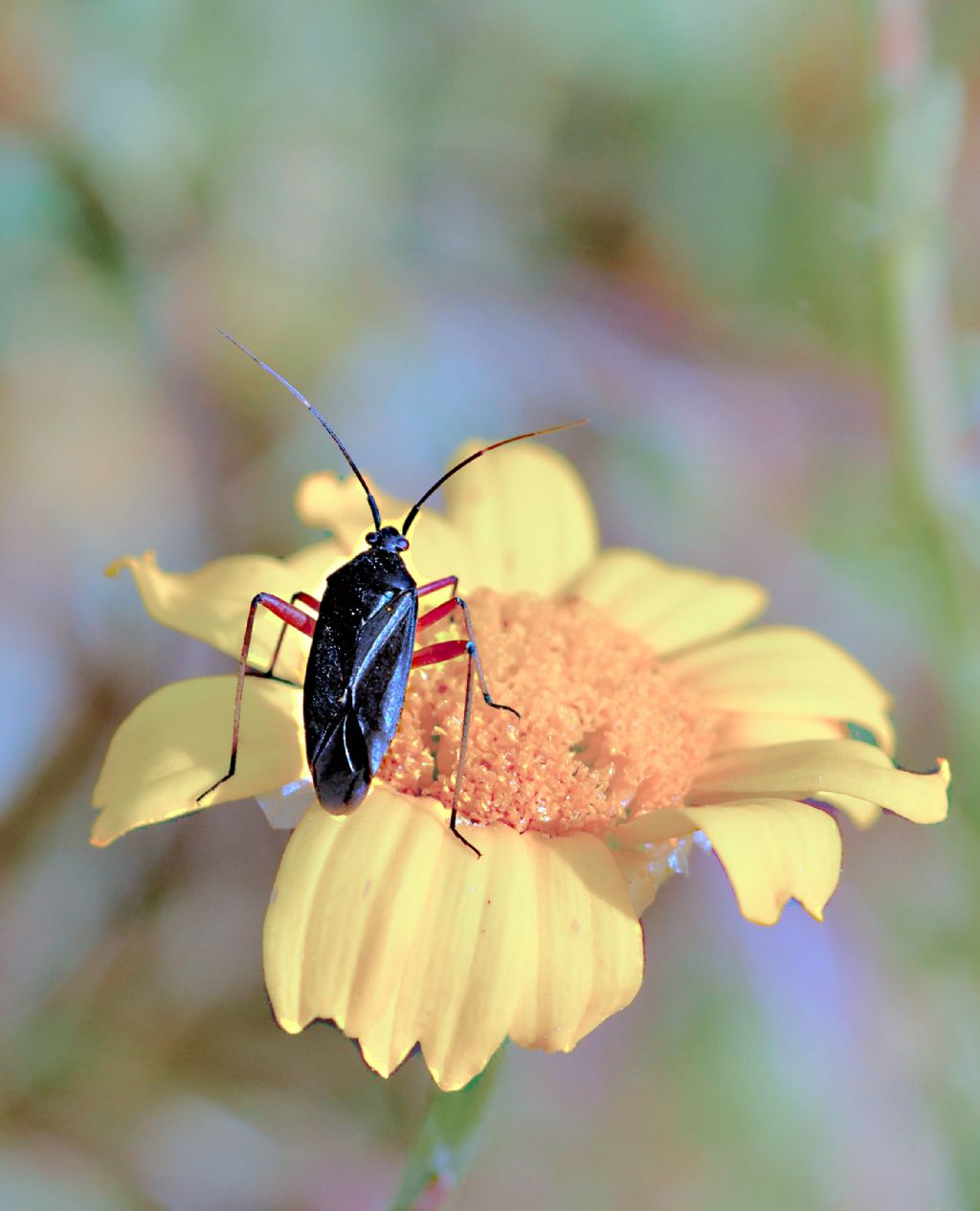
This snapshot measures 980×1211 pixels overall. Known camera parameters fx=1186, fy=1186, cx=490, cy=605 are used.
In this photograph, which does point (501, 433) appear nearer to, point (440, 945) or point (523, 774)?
point (523, 774)

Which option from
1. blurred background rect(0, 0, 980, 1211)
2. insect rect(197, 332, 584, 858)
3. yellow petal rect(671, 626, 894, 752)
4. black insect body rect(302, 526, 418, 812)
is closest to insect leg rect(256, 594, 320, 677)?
insect rect(197, 332, 584, 858)

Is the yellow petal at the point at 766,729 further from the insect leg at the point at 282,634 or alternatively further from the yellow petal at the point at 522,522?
the insect leg at the point at 282,634

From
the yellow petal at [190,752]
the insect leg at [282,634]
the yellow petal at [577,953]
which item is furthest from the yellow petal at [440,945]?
the insect leg at [282,634]

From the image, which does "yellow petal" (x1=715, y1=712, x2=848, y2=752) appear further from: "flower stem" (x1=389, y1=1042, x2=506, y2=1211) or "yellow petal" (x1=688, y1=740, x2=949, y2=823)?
"flower stem" (x1=389, y1=1042, x2=506, y2=1211)

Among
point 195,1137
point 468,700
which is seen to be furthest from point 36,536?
point 468,700

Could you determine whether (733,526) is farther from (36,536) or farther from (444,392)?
(36,536)

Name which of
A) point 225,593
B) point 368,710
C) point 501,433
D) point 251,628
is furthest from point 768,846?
point 501,433
